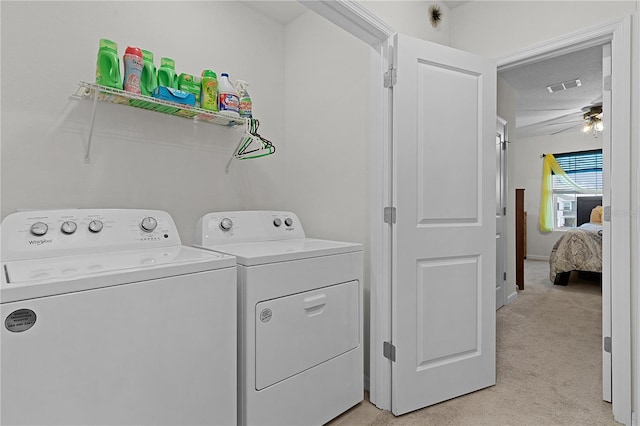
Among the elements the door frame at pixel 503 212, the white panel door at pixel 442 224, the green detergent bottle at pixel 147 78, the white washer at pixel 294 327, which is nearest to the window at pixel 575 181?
the door frame at pixel 503 212

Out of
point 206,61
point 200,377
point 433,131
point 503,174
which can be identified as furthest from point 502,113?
point 200,377

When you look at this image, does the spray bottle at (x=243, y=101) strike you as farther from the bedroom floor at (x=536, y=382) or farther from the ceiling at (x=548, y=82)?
the bedroom floor at (x=536, y=382)

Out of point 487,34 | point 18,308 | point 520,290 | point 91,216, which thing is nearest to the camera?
point 18,308

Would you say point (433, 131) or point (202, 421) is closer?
point (202, 421)

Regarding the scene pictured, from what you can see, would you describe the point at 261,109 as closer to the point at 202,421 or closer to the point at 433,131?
the point at 433,131

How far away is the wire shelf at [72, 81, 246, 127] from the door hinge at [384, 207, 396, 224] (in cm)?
96

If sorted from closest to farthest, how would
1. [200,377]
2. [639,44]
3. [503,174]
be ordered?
[200,377]
[639,44]
[503,174]

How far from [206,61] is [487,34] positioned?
1.84 m

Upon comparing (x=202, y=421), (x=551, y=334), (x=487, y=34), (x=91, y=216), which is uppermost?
(x=487, y=34)

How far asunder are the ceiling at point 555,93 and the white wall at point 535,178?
10.1 inches

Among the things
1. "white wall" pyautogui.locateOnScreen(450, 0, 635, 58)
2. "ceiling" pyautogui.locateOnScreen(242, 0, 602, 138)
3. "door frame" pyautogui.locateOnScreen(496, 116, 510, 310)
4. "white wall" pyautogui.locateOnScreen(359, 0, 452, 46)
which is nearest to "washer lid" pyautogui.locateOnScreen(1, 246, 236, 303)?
"white wall" pyautogui.locateOnScreen(359, 0, 452, 46)

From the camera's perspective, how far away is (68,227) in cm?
139

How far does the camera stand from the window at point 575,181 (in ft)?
21.0

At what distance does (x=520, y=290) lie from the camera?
4.42 m
